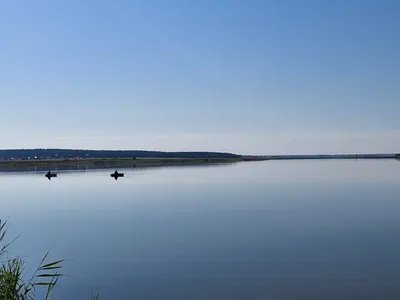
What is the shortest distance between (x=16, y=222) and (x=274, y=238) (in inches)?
663

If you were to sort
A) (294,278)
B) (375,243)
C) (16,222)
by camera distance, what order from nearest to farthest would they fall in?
(294,278) → (375,243) → (16,222)

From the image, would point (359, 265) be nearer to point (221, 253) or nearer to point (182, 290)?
point (221, 253)

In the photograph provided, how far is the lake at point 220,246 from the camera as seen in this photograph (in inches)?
537

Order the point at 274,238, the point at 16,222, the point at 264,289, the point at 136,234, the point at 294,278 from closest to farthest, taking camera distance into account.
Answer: the point at 264,289
the point at 294,278
the point at 274,238
the point at 136,234
the point at 16,222

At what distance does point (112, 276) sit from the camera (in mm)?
15078

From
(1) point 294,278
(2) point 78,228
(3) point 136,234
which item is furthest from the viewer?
(2) point 78,228

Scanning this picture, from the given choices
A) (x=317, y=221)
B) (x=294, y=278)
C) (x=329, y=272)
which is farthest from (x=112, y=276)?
(x=317, y=221)

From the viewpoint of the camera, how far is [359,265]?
15.7 metres

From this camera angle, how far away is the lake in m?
13.6

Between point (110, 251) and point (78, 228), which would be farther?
point (78, 228)

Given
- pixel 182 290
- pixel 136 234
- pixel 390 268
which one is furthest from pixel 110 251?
pixel 390 268

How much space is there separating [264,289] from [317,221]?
13248mm

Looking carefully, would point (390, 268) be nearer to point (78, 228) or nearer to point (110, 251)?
point (110, 251)

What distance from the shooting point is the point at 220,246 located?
1928 cm
